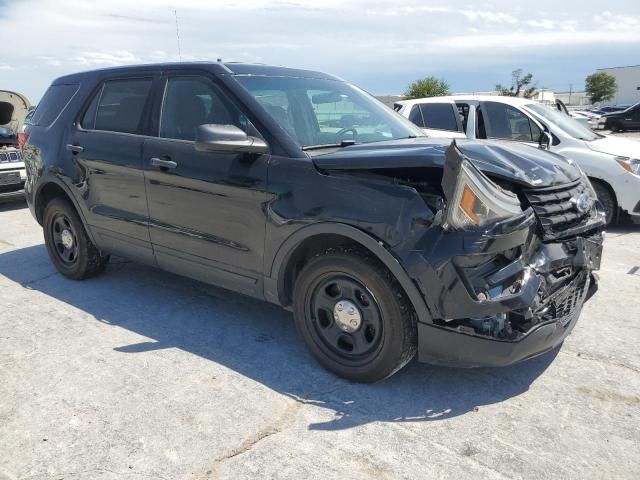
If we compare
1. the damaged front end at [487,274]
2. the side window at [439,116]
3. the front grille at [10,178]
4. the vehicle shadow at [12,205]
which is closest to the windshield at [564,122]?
the side window at [439,116]

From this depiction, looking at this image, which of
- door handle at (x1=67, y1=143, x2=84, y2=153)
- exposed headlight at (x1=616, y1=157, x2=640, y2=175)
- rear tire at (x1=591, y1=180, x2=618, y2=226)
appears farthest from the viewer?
rear tire at (x1=591, y1=180, x2=618, y2=226)

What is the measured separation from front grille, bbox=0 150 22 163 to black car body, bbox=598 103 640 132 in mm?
26271

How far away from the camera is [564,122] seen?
791 centimetres

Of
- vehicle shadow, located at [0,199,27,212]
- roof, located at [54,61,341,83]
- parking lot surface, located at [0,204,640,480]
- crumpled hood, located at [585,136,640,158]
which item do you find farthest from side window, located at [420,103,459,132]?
vehicle shadow, located at [0,199,27,212]

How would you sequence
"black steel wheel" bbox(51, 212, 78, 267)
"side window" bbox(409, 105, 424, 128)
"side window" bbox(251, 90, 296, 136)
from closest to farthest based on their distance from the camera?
"side window" bbox(251, 90, 296, 136)
"black steel wheel" bbox(51, 212, 78, 267)
"side window" bbox(409, 105, 424, 128)

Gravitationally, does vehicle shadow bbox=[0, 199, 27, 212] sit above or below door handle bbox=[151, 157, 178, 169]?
below

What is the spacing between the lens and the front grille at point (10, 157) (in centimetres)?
844

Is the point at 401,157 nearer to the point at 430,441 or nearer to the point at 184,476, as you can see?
the point at 430,441

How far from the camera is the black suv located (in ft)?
8.94

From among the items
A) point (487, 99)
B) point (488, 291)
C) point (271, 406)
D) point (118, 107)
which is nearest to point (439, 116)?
point (487, 99)

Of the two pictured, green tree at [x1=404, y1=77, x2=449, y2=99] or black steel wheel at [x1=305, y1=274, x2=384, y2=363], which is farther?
green tree at [x1=404, y1=77, x2=449, y2=99]

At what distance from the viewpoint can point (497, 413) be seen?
2.91 meters

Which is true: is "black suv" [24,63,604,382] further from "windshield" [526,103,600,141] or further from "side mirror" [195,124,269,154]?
"windshield" [526,103,600,141]

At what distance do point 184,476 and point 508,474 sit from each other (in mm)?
1438
